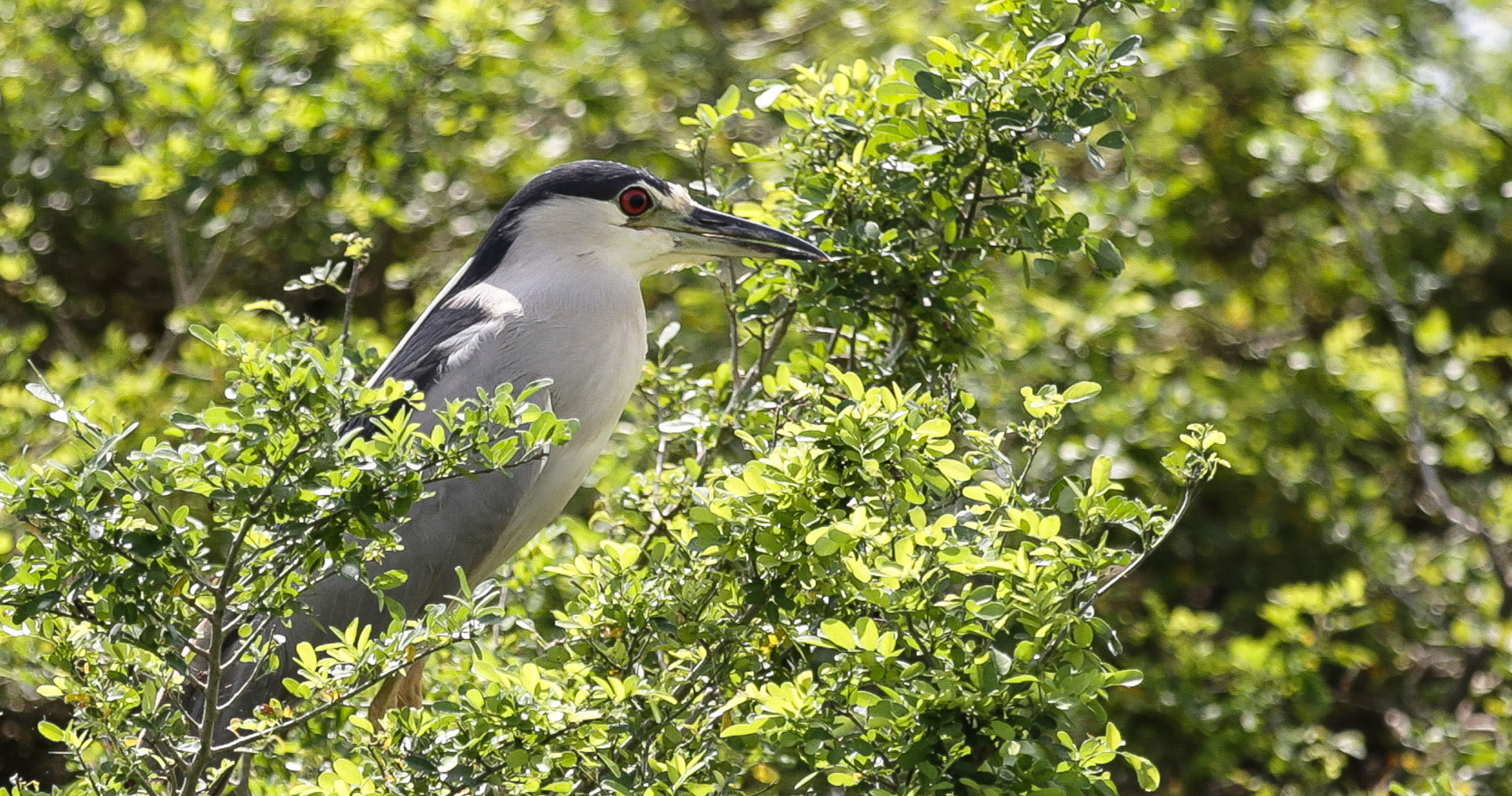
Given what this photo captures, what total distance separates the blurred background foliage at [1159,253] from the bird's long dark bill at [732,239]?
35.2 inches

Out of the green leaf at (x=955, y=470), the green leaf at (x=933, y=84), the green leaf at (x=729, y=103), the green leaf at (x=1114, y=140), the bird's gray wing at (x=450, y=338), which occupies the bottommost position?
the bird's gray wing at (x=450, y=338)

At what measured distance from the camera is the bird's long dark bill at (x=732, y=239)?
289 centimetres

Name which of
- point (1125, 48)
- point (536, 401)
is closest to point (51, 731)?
point (536, 401)

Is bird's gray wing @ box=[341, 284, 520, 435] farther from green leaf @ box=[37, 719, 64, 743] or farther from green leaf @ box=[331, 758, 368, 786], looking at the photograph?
green leaf @ box=[331, 758, 368, 786]

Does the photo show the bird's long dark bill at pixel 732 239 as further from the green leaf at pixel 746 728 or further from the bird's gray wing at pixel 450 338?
the green leaf at pixel 746 728

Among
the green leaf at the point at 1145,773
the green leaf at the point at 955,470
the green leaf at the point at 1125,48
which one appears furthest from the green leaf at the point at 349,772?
the green leaf at the point at 1125,48

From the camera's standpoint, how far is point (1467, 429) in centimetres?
475

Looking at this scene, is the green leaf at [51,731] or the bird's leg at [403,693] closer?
the green leaf at [51,731]

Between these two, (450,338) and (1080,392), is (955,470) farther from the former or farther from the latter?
(450,338)

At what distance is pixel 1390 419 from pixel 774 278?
275 centimetres

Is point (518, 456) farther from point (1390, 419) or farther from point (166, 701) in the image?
point (1390, 419)

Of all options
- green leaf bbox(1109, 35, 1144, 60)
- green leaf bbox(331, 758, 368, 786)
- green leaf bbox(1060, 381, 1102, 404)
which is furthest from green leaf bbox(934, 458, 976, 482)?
green leaf bbox(331, 758, 368, 786)

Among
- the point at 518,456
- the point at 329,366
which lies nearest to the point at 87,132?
the point at 518,456

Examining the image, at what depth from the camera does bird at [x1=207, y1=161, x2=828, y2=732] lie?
3.07 meters
